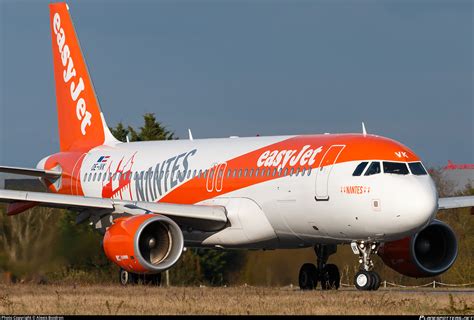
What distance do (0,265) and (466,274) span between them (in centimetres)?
1662

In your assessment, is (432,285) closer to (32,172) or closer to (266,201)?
(266,201)

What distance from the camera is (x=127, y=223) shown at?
101ft

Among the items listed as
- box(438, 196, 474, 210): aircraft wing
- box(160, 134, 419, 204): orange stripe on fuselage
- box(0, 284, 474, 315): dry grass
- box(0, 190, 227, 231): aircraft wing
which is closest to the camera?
box(0, 284, 474, 315): dry grass

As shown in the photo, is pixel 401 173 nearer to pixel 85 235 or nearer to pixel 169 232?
pixel 169 232

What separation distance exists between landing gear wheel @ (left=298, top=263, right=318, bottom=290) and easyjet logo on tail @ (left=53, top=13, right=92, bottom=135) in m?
11.3

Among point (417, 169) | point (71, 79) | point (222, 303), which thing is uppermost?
point (71, 79)

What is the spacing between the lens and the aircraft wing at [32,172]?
122ft

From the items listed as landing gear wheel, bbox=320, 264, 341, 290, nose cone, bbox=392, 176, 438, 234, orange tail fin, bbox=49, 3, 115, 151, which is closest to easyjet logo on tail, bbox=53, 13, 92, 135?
orange tail fin, bbox=49, 3, 115, 151

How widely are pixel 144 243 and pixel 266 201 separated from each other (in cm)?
340

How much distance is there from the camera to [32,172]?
129 ft

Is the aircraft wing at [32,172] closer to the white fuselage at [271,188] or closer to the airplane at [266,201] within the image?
the airplane at [266,201]

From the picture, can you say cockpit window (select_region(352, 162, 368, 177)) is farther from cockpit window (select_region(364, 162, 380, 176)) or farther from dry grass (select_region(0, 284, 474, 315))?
dry grass (select_region(0, 284, 474, 315))

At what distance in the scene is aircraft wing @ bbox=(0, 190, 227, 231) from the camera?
32.6 metres

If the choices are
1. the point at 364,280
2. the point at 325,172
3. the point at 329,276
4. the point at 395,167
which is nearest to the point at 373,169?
the point at 395,167
